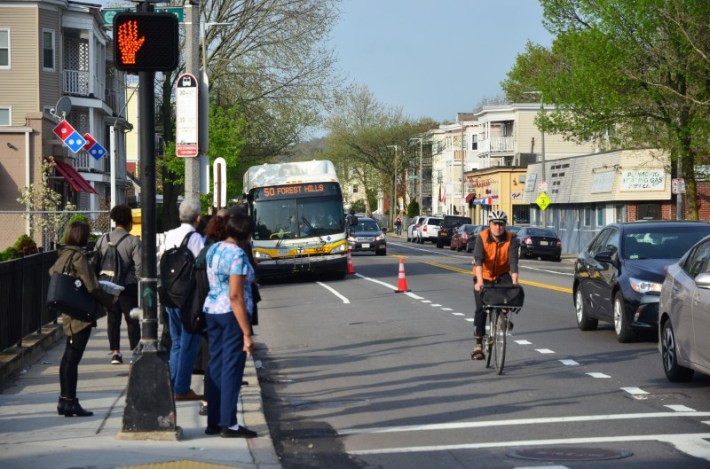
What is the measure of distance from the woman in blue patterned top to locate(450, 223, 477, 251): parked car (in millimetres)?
51974

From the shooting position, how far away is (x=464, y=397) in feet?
39.1

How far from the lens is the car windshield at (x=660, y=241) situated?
55.9 ft

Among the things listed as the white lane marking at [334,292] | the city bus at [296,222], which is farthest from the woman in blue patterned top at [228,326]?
the city bus at [296,222]

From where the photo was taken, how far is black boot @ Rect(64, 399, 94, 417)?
1036 centimetres

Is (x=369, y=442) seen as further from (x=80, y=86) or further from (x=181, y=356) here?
(x=80, y=86)

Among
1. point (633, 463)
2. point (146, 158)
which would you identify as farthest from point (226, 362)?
point (633, 463)

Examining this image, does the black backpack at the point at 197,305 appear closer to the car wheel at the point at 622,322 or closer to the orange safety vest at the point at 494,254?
the orange safety vest at the point at 494,254

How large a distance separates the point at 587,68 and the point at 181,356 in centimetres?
3665

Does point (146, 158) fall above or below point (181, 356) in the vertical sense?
above

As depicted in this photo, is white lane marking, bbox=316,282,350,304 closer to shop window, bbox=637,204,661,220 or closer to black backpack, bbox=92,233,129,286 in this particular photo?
black backpack, bbox=92,233,129,286

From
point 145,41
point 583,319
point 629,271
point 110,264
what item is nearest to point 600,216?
point 583,319

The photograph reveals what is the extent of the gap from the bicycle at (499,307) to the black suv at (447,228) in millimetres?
56944

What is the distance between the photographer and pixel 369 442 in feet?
31.5

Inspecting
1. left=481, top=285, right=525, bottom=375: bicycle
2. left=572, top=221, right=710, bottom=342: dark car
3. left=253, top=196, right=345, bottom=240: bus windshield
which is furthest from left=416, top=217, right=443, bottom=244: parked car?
left=481, top=285, right=525, bottom=375: bicycle
